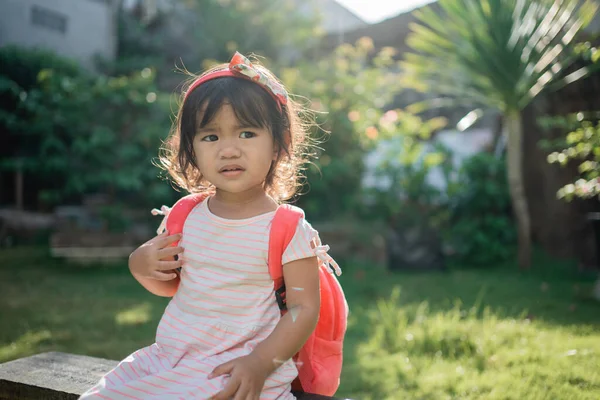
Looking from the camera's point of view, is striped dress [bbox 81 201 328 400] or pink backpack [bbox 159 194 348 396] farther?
pink backpack [bbox 159 194 348 396]

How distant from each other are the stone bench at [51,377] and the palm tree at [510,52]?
4.95 meters

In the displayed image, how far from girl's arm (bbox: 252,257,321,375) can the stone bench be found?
20cm

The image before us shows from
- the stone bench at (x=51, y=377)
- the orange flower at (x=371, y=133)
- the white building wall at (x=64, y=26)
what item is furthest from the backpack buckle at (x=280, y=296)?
the white building wall at (x=64, y=26)

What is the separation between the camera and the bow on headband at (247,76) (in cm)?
146

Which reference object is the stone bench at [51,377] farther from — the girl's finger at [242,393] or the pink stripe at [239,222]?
the pink stripe at [239,222]

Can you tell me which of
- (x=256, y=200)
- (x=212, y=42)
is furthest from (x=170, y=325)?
(x=212, y=42)

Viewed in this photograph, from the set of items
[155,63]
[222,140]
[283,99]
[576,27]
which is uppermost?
[155,63]

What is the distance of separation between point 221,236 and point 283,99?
39cm

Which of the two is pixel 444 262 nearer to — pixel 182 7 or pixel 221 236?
pixel 221 236

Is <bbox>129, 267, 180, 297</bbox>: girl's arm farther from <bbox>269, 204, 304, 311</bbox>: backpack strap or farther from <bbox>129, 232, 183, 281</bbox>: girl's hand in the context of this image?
<bbox>269, 204, 304, 311</bbox>: backpack strap

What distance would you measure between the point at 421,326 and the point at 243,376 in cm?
221

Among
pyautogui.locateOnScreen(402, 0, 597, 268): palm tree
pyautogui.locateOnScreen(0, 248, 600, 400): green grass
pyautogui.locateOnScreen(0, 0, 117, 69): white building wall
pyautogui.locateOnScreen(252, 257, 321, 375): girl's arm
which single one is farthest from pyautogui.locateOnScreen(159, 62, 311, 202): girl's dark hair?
pyautogui.locateOnScreen(0, 0, 117, 69): white building wall

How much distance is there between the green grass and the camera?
2.49m

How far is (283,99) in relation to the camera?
151 cm
